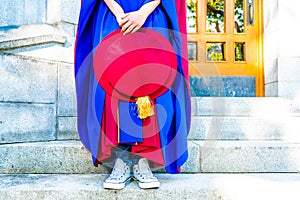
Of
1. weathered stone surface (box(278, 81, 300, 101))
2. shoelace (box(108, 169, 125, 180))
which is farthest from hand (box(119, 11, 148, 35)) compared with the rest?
weathered stone surface (box(278, 81, 300, 101))

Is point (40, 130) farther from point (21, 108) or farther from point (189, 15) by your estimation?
point (189, 15)

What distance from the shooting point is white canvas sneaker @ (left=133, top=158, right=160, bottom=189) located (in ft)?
6.08

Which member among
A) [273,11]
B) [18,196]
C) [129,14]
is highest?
[273,11]

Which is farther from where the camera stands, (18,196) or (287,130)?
(287,130)

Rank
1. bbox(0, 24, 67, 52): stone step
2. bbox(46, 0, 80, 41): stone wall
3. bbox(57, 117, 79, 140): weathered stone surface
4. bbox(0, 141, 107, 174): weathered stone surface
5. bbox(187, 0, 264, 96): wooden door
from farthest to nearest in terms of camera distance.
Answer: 1. bbox(187, 0, 264, 96): wooden door
2. bbox(46, 0, 80, 41): stone wall
3. bbox(57, 117, 79, 140): weathered stone surface
4. bbox(0, 24, 67, 52): stone step
5. bbox(0, 141, 107, 174): weathered stone surface

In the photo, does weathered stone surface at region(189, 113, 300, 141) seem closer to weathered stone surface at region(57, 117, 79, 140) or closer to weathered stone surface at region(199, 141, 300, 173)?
weathered stone surface at region(199, 141, 300, 173)

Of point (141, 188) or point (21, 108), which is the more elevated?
point (21, 108)

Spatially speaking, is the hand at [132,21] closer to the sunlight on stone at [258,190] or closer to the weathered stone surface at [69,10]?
the sunlight on stone at [258,190]

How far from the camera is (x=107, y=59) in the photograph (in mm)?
1879

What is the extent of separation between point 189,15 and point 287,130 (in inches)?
74.8

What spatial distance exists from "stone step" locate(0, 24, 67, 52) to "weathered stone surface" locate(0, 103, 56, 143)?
46 centimetres

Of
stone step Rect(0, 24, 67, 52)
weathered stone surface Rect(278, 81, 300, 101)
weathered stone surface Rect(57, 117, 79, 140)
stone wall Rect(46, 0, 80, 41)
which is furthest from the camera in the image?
weathered stone surface Rect(278, 81, 300, 101)

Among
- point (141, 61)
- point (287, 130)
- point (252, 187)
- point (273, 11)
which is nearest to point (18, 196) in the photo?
point (141, 61)

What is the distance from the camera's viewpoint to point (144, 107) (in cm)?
186
